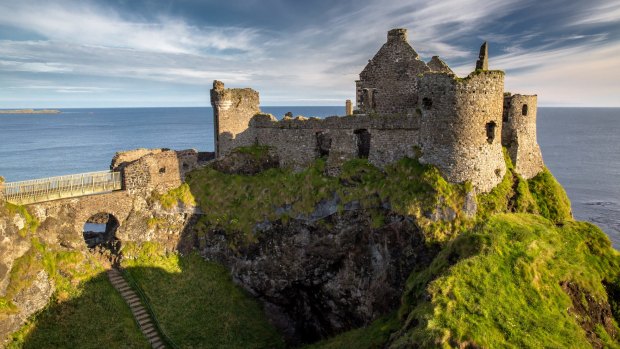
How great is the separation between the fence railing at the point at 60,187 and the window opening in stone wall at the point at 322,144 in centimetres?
1542

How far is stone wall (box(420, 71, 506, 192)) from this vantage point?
24.4 meters

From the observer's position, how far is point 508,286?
16.7 metres

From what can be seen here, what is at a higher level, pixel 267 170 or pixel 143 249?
pixel 267 170

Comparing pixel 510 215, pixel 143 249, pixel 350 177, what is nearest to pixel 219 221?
pixel 143 249

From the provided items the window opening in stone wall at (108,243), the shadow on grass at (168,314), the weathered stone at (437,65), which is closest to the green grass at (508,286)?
the shadow on grass at (168,314)

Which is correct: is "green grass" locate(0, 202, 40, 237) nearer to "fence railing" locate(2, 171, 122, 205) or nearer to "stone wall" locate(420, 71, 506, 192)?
"fence railing" locate(2, 171, 122, 205)

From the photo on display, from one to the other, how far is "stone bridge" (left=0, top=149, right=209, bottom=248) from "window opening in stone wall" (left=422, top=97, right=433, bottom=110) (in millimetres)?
18930

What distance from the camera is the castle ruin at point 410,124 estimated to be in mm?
24703

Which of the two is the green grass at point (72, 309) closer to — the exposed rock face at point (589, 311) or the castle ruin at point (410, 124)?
the castle ruin at point (410, 124)

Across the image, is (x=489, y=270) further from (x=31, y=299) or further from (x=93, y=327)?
(x=31, y=299)

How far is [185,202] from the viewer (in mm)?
32438

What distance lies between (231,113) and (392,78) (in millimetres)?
13901

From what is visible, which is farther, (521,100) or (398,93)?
(398,93)

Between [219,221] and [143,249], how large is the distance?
5.90 m
